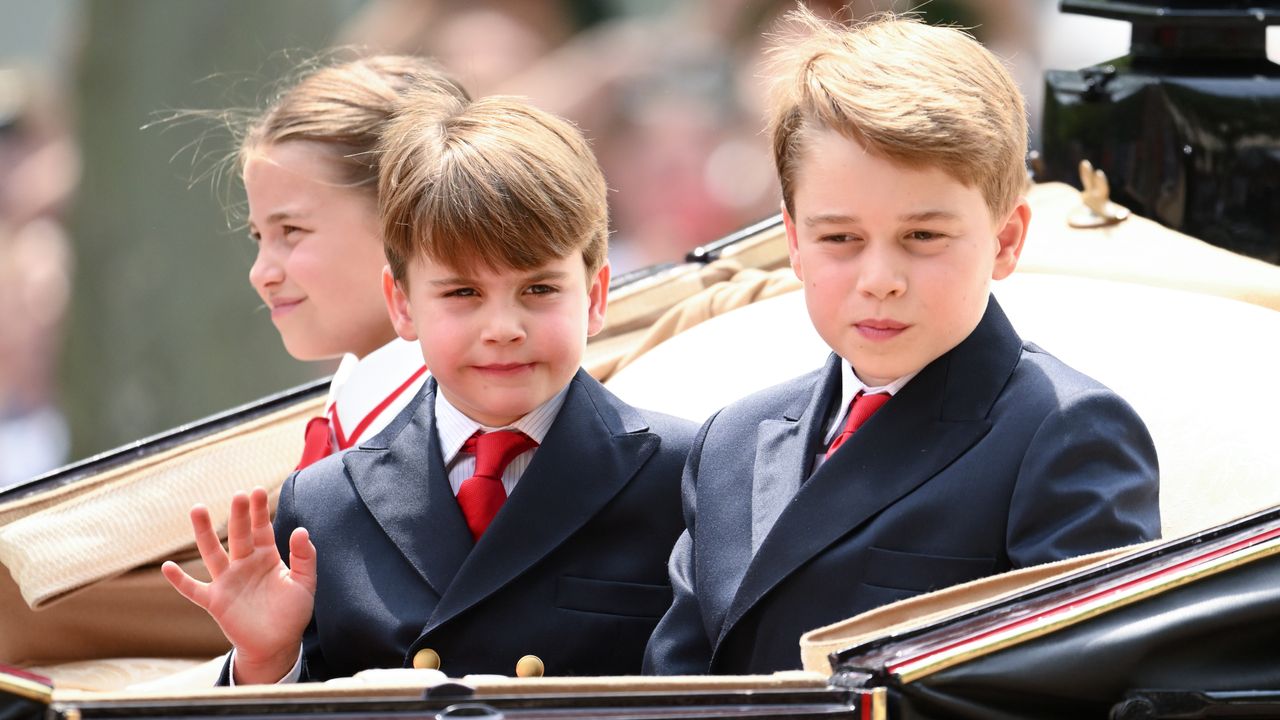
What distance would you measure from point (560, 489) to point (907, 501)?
339 mm

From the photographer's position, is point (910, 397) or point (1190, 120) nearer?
point (910, 397)

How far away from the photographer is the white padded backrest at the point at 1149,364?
1.67 metres

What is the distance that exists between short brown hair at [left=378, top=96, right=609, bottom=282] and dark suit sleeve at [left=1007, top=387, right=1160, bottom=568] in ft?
1.55

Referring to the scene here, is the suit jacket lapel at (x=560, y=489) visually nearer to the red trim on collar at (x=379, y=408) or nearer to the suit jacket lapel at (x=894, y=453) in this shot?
the suit jacket lapel at (x=894, y=453)

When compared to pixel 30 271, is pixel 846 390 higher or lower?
higher

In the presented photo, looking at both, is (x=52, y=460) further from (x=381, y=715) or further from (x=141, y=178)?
(x=381, y=715)

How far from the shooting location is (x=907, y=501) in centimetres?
142

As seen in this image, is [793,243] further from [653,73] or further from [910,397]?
[653,73]

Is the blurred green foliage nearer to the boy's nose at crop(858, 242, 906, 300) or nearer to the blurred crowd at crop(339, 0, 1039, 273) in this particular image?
the blurred crowd at crop(339, 0, 1039, 273)

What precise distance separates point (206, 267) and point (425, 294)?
2.56m

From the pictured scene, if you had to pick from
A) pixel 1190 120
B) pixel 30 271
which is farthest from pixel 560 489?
pixel 30 271

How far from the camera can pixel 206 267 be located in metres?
4.04

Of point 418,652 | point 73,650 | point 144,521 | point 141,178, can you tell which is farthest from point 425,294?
point 141,178

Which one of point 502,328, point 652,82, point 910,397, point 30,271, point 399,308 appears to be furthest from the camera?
point 30,271
